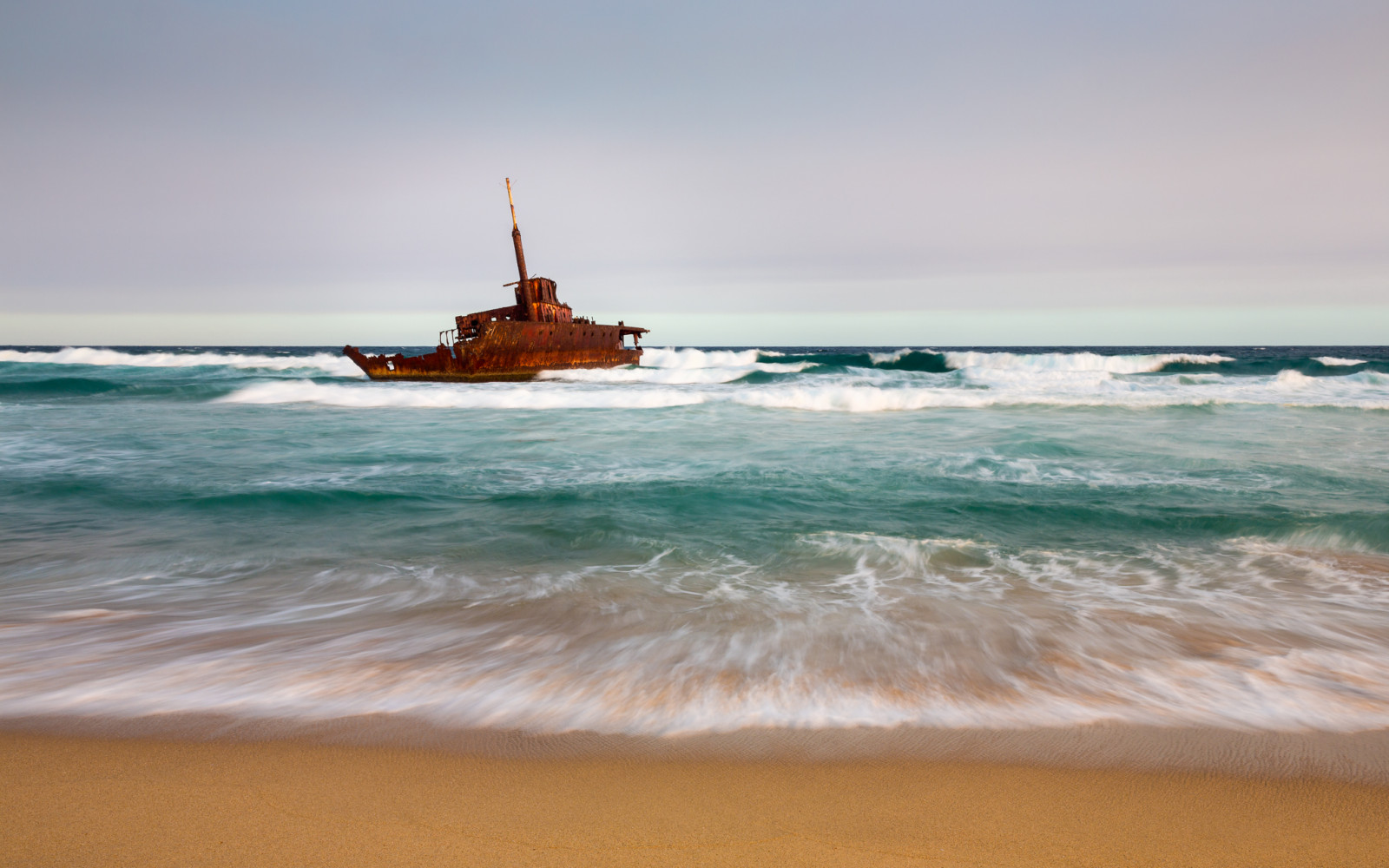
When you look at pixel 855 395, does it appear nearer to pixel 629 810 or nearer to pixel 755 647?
pixel 755 647

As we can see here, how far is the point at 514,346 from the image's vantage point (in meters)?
34.5

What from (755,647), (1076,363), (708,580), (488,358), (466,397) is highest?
(488,358)

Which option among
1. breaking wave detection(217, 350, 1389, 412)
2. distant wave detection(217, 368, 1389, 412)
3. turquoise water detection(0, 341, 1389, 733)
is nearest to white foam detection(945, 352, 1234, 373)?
breaking wave detection(217, 350, 1389, 412)

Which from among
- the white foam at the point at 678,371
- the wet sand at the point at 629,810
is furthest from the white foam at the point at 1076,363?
the wet sand at the point at 629,810

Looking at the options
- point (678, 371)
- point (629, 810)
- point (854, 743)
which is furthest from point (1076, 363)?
point (629, 810)

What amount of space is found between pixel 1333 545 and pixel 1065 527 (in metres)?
2.16

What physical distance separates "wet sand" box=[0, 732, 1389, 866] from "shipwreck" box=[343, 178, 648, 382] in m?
32.5

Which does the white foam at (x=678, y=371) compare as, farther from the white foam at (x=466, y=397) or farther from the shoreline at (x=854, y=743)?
the shoreline at (x=854, y=743)

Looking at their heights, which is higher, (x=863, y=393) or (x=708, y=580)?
(x=863, y=393)

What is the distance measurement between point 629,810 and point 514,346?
34036mm

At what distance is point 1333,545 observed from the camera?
610 cm

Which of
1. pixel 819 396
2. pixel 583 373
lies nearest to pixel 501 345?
pixel 583 373

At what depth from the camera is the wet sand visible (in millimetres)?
1921

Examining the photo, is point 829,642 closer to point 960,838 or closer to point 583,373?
point 960,838
